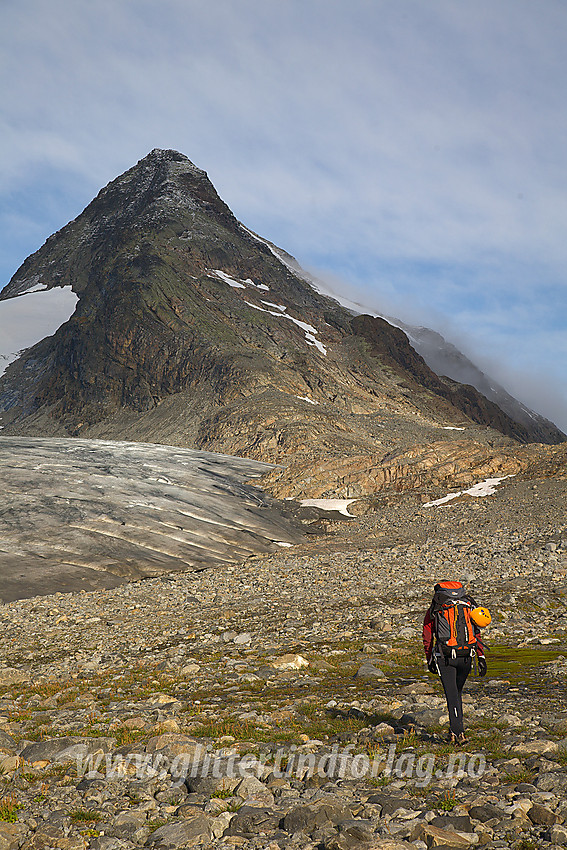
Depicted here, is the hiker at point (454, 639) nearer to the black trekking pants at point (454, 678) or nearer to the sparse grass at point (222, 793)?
the black trekking pants at point (454, 678)

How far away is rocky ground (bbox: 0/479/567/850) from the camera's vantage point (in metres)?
6.51

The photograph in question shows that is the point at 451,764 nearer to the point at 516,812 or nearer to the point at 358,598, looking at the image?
the point at 516,812

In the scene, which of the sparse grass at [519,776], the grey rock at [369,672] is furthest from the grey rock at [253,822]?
the grey rock at [369,672]

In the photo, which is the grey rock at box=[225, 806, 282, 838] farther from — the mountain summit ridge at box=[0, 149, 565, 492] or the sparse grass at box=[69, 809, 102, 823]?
the mountain summit ridge at box=[0, 149, 565, 492]

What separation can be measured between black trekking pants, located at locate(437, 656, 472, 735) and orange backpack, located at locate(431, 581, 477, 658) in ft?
0.45

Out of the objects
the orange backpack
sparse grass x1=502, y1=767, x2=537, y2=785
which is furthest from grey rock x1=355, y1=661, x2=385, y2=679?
sparse grass x1=502, y1=767, x2=537, y2=785

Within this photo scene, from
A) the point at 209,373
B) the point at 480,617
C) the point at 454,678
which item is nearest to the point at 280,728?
the point at 454,678

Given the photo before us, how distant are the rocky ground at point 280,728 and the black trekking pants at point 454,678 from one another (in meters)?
0.53

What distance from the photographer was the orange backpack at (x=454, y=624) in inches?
387

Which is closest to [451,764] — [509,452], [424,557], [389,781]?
[389,781]

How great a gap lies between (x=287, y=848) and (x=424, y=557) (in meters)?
31.9

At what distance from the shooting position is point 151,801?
24.1 feet

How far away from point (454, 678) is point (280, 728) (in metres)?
3.24

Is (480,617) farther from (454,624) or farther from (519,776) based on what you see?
(519,776)
